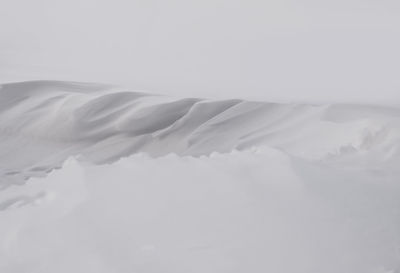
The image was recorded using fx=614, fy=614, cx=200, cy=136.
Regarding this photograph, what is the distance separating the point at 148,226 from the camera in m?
0.56

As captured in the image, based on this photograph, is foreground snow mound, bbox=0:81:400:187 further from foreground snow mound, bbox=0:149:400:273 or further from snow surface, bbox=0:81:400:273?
foreground snow mound, bbox=0:149:400:273

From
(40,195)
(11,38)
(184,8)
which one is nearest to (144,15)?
(184,8)

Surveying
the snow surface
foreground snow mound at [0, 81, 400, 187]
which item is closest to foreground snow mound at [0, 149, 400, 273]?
the snow surface

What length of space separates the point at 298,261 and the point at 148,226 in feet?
0.45

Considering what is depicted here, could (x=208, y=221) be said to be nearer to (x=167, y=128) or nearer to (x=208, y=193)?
(x=208, y=193)

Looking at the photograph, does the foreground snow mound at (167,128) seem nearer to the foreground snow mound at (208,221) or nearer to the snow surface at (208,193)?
the snow surface at (208,193)

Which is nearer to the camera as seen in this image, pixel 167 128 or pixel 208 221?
pixel 208 221

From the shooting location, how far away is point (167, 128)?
0.89 meters

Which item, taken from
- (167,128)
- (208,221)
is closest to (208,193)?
(208,221)

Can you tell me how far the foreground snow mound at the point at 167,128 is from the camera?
0.78 m

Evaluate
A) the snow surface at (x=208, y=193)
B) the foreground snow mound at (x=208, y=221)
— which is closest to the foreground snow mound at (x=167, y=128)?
the snow surface at (x=208, y=193)

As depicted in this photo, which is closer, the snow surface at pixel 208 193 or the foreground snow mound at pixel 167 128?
the snow surface at pixel 208 193

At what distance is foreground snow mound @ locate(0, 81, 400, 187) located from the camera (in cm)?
78

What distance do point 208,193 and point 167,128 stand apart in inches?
11.6
